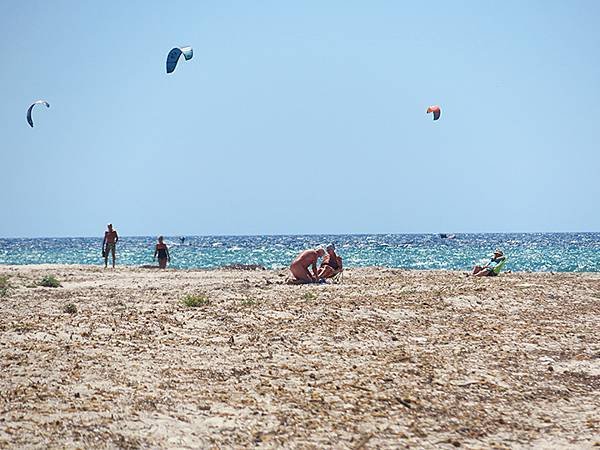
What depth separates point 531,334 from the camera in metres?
11.2

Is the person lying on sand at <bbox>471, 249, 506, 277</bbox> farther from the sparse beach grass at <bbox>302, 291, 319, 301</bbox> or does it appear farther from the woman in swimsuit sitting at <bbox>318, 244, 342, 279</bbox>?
the sparse beach grass at <bbox>302, 291, 319, 301</bbox>

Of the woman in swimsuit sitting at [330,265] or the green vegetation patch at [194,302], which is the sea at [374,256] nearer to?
the woman in swimsuit sitting at [330,265]

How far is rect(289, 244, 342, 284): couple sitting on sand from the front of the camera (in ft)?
60.0

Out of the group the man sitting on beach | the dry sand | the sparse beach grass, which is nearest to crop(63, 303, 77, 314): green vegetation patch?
the dry sand

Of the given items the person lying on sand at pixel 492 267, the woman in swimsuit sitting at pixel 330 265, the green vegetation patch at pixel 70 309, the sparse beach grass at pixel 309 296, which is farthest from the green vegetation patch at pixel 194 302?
the person lying on sand at pixel 492 267

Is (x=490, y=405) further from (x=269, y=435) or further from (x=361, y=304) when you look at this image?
(x=361, y=304)

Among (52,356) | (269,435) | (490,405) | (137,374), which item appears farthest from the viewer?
(52,356)

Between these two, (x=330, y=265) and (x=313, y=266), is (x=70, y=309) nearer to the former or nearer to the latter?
(x=313, y=266)

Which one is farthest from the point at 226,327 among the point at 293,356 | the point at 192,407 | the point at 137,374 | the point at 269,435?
the point at 269,435

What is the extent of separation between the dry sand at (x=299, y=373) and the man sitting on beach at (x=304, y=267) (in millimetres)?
3755

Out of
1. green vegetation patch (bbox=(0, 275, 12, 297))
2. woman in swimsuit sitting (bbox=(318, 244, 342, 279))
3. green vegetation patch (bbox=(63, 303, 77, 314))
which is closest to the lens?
green vegetation patch (bbox=(63, 303, 77, 314))

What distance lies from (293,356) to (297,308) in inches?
151

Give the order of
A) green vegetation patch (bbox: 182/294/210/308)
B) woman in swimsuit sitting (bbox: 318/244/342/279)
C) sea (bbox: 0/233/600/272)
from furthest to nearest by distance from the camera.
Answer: sea (bbox: 0/233/600/272), woman in swimsuit sitting (bbox: 318/244/342/279), green vegetation patch (bbox: 182/294/210/308)

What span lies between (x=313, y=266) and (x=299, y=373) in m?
10.4
